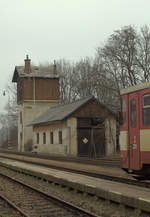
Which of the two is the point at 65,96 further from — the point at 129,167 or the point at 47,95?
the point at 129,167

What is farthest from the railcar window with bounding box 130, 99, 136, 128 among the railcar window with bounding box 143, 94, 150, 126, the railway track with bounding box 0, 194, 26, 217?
the railway track with bounding box 0, 194, 26, 217

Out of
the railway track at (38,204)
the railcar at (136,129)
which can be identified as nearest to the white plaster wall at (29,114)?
the railway track at (38,204)

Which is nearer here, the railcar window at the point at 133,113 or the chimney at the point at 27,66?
the railcar window at the point at 133,113

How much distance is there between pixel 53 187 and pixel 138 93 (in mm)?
4530

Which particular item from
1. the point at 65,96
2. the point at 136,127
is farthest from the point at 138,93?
the point at 65,96

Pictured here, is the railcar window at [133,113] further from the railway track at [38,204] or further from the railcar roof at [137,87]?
the railway track at [38,204]

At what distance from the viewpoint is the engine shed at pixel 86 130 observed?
126ft

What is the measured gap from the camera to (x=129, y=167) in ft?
41.7

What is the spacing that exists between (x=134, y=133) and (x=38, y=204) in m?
4.21

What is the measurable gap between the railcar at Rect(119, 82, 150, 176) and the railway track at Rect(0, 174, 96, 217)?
10.5ft

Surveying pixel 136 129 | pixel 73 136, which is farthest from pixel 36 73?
pixel 136 129

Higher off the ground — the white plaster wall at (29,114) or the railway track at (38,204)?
the white plaster wall at (29,114)

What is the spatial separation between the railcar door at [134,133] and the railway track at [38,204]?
126 inches

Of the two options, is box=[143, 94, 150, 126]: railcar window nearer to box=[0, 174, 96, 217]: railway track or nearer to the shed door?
box=[0, 174, 96, 217]: railway track
